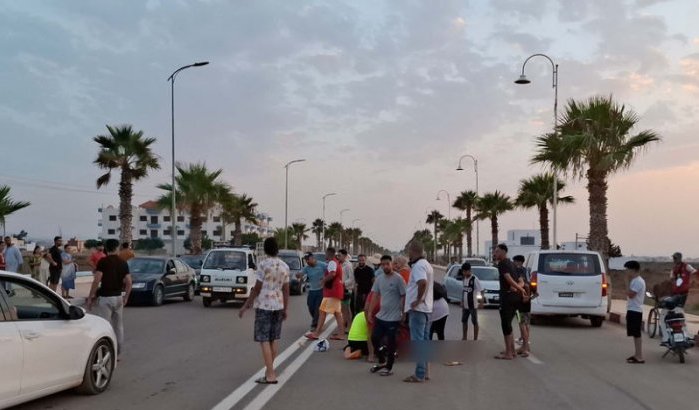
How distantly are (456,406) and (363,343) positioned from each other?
136 inches

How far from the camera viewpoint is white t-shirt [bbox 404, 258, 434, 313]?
8938 mm

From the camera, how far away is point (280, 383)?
880cm

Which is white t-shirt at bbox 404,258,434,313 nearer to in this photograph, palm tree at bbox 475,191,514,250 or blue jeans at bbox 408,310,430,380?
blue jeans at bbox 408,310,430,380

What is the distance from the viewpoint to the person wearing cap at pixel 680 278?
12.3 m

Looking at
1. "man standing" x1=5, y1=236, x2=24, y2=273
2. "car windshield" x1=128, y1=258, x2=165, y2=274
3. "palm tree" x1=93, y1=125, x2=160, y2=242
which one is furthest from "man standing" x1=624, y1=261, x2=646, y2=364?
"palm tree" x1=93, y1=125, x2=160, y2=242

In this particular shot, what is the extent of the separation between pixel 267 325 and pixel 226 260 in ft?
44.4

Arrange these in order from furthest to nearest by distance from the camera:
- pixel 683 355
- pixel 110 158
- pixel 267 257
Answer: pixel 110 158
pixel 683 355
pixel 267 257

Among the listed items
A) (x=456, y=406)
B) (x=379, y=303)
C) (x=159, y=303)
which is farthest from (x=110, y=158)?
(x=456, y=406)

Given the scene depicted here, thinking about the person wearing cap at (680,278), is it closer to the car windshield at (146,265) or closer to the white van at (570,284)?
the white van at (570,284)

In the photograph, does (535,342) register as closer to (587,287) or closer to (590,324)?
(587,287)

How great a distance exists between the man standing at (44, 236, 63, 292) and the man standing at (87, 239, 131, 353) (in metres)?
11.3

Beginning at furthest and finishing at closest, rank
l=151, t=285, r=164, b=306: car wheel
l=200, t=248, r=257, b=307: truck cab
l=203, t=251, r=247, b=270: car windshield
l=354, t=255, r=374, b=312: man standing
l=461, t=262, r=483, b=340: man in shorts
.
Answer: l=203, t=251, r=247, b=270: car windshield
l=200, t=248, r=257, b=307: truck cab
l=151, t=285, r=164, b=306: car wheel
l=354, t=255, r=374, b=312: man standing
l=461, t=262, r=483, b=340: man in shorts

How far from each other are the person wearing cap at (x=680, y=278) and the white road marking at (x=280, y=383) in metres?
6.45

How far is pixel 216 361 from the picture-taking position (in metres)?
10.7
